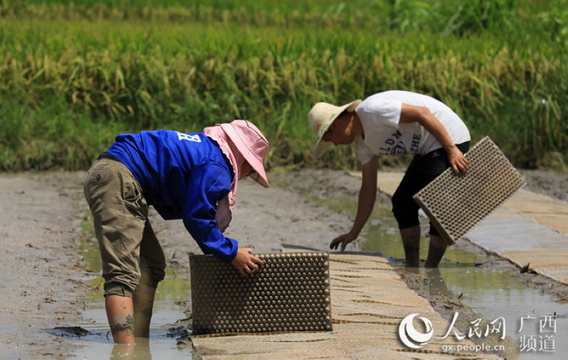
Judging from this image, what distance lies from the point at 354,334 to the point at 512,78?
734 centimetres

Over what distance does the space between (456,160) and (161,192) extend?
7.25 feet

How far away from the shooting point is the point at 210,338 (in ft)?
12.4

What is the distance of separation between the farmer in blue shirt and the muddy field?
1.27ft

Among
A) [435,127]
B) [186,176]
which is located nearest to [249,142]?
[186,176]

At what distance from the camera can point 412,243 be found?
561cm

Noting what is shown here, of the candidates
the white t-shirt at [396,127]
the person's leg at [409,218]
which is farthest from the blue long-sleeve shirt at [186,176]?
the person's leg at [409,218]

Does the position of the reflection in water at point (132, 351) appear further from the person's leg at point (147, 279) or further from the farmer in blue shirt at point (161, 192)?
the person's leg at point (147, 279)

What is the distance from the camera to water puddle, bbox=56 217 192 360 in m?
3.63

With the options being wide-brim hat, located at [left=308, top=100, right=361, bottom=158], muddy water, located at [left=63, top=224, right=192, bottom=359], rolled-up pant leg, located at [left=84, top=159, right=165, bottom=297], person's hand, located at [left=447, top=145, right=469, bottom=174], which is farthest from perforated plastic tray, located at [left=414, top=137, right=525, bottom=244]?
rolled-up pant leg, located at [left=84, top=159, right=165, bottom=297]

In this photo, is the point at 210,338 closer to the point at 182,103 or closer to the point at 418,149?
the point at 418,149

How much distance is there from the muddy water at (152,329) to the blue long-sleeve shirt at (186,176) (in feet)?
1.63

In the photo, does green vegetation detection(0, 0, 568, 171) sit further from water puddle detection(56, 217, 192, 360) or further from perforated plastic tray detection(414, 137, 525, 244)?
water puddle detection(56, 217, 192, 360)

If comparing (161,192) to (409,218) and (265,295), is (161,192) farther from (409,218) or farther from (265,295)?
(409,218)

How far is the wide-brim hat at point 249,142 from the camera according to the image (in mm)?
3764
